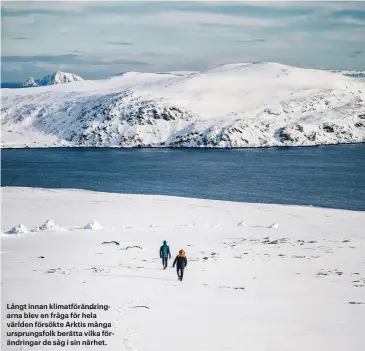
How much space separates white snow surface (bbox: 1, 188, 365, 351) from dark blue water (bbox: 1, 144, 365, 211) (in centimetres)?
2820

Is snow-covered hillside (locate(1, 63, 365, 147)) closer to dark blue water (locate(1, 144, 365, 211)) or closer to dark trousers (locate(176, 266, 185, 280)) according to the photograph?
dark blue water (locate(1, 144, 365, 211))

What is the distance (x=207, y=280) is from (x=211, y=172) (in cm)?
7688

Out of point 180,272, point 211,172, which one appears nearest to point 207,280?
point 180,272

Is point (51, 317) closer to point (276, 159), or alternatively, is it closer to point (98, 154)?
Result: point (276, 159)

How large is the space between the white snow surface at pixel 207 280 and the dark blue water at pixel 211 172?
28195 millimetres

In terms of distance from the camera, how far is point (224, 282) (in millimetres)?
24031

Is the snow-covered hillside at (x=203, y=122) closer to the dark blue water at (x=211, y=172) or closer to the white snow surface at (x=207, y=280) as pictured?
the dark blue water at (x=211, y=172)

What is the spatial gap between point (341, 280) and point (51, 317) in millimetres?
13147

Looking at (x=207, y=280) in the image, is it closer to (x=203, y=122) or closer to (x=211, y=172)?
(x=211, y=172)

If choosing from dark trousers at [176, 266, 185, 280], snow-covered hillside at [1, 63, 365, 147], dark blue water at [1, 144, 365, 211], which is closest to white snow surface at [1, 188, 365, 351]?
dark trousers at [176, 266, 185, 280]

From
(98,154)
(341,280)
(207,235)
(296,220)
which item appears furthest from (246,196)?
(98,154)

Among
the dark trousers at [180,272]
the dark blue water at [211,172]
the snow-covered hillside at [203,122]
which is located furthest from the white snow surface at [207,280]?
the snow-covered hillside at [203,122]

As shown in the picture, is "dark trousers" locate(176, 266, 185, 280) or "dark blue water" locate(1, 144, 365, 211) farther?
"dark blue water" locate(1, 144, 365, 211)

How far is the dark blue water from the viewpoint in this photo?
75000 mm
